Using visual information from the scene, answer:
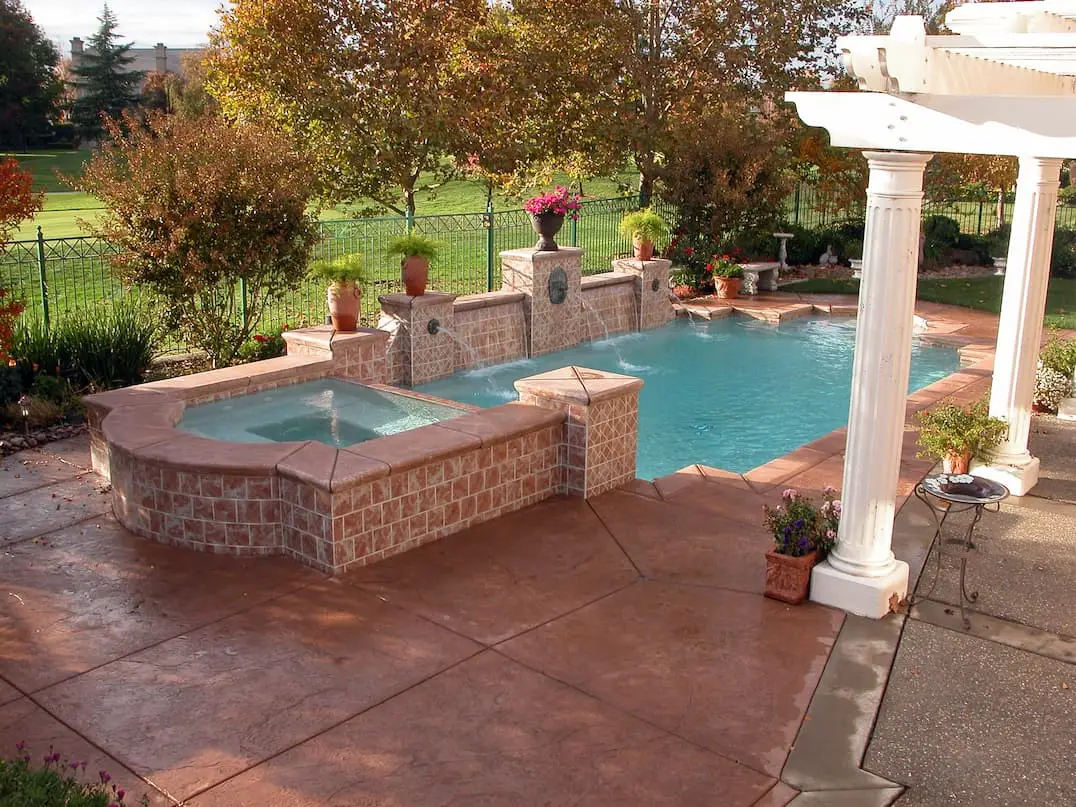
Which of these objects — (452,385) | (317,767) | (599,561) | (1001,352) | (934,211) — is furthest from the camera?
(934,211)

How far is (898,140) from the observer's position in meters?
5.14

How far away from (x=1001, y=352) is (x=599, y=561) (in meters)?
3.65

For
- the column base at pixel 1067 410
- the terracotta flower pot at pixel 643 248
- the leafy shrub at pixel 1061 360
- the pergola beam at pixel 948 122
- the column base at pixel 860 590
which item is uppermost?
the pergola beam at pixel 948 122

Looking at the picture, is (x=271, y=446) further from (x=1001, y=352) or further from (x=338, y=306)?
(x=1001, y=352)

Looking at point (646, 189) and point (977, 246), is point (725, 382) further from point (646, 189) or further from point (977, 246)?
point (977, 246)

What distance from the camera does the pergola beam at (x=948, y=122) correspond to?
4645 millimetres

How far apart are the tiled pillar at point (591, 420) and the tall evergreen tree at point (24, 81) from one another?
4133cm

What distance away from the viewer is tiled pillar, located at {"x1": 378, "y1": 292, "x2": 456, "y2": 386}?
12125 millimetres

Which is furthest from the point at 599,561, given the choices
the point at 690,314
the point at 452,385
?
the point at 690,314

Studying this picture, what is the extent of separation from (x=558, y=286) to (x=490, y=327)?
1453mm

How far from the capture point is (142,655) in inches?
209

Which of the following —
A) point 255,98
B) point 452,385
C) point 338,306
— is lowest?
point 452,385

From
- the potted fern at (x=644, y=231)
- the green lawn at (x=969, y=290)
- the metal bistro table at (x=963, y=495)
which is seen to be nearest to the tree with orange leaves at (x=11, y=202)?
the metal bistro table at (x=963, y=495)

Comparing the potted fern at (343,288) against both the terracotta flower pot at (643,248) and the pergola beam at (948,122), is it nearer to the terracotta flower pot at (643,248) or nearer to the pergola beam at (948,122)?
the pergola beam at (948,122)
